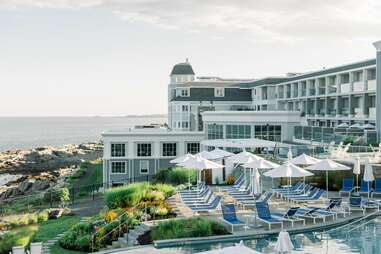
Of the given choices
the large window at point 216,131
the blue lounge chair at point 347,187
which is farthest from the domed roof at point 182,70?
the blue lounge chair at point 347,187

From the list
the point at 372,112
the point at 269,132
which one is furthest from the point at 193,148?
the point at 372,112

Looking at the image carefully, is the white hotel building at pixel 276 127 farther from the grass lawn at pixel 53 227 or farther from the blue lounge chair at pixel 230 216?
the blue lounge chair at pixel 230 216

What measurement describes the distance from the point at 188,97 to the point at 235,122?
21.9 metres

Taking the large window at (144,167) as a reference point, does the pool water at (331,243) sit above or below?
above

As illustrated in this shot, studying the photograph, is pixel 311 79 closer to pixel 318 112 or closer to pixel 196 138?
pixel 318 112

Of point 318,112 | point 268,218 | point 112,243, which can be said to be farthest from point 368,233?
point 318,112

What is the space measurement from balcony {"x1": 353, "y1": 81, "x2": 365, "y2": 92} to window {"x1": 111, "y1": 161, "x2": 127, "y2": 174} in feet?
74.3

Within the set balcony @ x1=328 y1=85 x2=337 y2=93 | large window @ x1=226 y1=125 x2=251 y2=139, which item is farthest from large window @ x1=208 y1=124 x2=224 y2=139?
balcony @ x1=328 y1=85 x2=337 y2=93

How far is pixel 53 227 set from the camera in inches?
959

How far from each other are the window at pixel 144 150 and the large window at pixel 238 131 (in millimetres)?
7404

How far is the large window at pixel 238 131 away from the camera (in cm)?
4556

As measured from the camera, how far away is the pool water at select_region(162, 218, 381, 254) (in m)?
15.4

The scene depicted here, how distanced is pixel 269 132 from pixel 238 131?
2.81 m

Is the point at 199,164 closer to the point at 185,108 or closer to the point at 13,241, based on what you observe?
the point at 13,241
